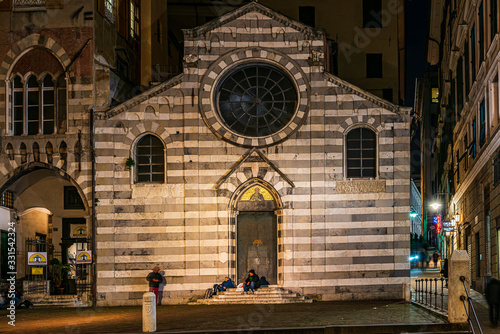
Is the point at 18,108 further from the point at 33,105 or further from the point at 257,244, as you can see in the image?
the point at 257,244

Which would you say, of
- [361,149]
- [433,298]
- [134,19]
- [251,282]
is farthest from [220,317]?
[134,19]

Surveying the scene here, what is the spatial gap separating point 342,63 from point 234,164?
12148mm

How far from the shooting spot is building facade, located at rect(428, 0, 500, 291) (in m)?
26.8

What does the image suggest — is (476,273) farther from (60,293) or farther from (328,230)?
(60,293)

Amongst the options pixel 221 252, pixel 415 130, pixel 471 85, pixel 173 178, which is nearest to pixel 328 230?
pixel 221 252

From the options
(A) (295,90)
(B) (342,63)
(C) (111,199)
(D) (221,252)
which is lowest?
(D) (221,252)

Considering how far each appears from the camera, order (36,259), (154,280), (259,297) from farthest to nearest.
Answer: (36,259)
(154,280)
(259,297)

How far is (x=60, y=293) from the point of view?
32.9 meters

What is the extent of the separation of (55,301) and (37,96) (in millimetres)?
8640

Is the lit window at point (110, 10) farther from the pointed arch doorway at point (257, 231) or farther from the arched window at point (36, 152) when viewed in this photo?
the pointed arch doorway at point (257, 231)

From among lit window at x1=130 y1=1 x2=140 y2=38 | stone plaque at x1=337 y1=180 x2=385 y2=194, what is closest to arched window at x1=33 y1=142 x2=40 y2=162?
lit window at x1=130 y1=1 x2=140 y2=38

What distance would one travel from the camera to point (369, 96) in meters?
31.2

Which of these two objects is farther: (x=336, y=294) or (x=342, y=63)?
(x=342, y=63)

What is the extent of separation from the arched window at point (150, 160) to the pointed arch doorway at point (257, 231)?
3510mm
